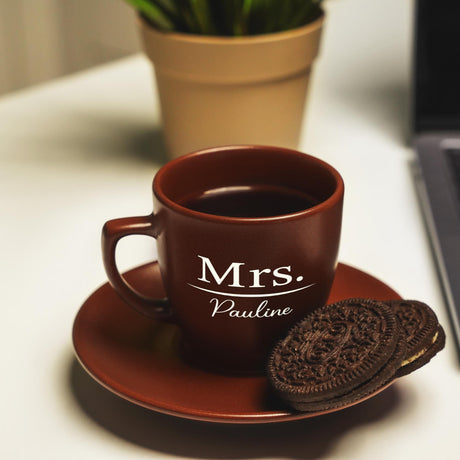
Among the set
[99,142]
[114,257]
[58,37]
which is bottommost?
[58,37]

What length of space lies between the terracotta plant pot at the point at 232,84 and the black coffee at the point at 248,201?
202 millimetres

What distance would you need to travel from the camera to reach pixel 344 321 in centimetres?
38

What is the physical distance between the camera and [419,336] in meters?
0.37

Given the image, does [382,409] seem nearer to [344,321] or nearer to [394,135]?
[344,321]

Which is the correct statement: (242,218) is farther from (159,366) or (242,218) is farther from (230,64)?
(230,64)

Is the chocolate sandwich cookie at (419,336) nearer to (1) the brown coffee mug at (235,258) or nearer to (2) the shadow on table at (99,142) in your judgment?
(1) the brown coffee mug at (235,258)

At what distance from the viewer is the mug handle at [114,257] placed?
413 mm

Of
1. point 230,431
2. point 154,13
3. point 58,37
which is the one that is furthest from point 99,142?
point 58,37

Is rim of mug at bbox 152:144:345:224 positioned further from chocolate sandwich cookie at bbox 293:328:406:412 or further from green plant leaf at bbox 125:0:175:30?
green plant leaf at bbox 125:0:175:30

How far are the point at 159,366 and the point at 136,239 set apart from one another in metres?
0.21

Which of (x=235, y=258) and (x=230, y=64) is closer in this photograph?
(x=235, y=258)

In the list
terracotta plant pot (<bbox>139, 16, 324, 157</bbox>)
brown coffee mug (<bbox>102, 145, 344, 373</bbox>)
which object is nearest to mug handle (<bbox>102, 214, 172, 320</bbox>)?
brown coffee mug (<bbox>102, 145, 344, 373</bbox>)

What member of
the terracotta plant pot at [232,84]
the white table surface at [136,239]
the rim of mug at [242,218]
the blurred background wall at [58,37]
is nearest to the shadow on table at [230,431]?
the white table surface at [136,239]

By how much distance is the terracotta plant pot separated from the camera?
632 millimetres
